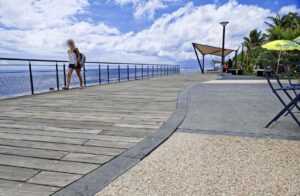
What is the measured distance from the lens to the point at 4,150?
7.48 ft

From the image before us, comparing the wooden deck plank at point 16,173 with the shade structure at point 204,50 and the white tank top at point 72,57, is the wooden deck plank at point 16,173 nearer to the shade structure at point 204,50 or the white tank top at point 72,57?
the white tank top at point 72,57

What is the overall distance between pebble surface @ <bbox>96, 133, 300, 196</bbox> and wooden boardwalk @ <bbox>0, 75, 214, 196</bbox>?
382 mm

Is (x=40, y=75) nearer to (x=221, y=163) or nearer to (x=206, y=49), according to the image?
(x=221, y=163)

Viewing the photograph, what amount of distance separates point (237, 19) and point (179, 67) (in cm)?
653

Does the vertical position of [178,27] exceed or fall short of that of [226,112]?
it exceeds it

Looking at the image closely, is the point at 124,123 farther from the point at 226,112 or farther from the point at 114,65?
the point at 114,65

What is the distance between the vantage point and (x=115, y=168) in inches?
75.9

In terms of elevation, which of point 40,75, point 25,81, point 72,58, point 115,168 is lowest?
point 115,168

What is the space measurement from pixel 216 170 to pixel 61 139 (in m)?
1.57

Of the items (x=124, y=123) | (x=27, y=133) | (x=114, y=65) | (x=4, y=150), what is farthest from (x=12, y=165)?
(x=114, y=65)

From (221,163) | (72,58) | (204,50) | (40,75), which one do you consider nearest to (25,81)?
(40,75)

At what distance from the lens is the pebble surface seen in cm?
161

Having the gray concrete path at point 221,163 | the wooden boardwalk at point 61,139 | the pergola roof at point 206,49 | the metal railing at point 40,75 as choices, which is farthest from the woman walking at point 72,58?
the pergola roof at point 206,49

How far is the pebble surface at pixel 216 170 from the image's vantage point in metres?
1.61
